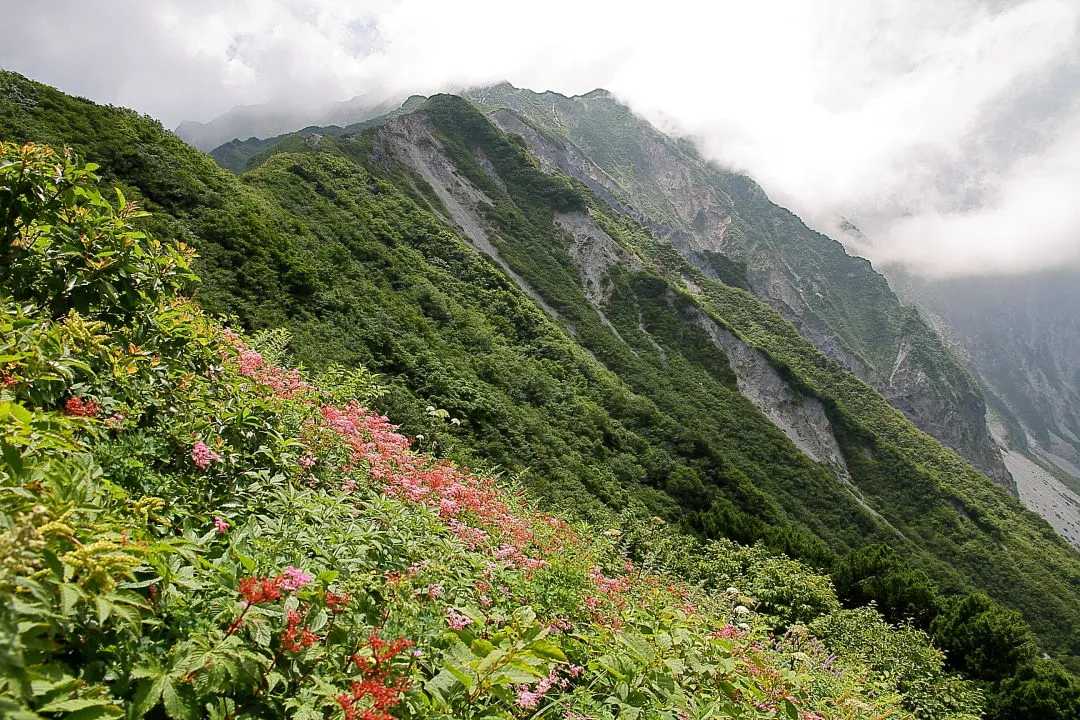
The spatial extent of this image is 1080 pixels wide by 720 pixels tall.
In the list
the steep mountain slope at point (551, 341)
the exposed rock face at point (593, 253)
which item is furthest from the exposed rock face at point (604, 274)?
the steep mountain slope at point (551, 341)

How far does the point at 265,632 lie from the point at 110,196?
20.3 meters

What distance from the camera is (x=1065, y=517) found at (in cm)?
18175

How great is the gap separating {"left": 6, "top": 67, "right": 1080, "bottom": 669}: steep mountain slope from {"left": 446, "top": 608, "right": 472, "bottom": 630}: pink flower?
522 inches

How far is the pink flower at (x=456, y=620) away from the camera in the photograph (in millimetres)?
3273

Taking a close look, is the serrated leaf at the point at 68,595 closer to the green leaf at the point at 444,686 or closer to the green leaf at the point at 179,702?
A: the green leaf at the point at 179,702

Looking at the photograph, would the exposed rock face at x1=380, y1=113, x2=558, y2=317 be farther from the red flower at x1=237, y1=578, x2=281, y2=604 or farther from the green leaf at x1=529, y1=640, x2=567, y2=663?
the red flower at x1=237, y1=578, x2=281, y2=604

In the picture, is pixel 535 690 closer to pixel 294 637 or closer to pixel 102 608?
pixel 294 637

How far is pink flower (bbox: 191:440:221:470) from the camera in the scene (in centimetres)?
368

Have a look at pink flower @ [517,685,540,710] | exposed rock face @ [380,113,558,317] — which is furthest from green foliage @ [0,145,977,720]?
exposed rock face @ [380,113,558,317]

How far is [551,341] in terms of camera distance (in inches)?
1640

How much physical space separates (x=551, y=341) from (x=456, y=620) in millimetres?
38513

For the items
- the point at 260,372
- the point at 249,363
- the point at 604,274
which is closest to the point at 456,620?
the point at 249,363

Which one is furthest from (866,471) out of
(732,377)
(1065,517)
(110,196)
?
(1065,517)

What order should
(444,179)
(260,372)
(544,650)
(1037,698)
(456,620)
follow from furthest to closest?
(444,179), (1037,698), (260,372), (456,620), (544,650)
